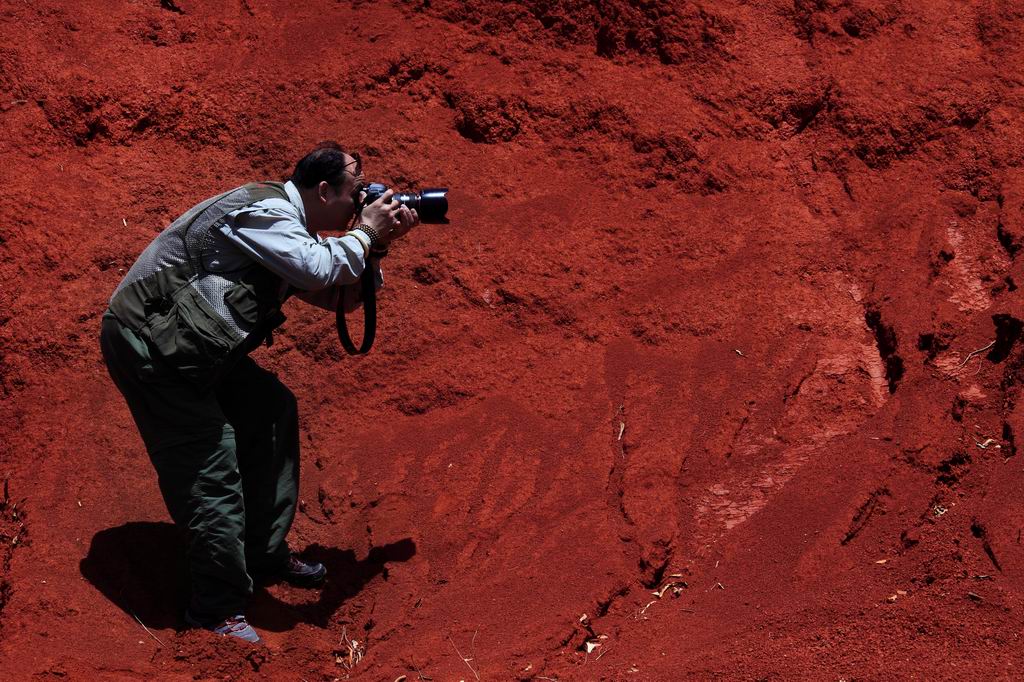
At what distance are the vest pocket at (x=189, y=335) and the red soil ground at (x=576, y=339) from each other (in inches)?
40.9

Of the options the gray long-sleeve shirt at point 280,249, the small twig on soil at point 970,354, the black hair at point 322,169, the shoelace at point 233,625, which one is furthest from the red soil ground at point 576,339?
the black hair at point 322,169

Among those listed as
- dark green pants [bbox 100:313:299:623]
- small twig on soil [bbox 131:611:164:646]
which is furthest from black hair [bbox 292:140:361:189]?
small twig on soil [bbox 131:611:164:646]

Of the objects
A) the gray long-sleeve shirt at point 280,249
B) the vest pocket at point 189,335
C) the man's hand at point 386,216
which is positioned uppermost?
the man's hand at point 386,216

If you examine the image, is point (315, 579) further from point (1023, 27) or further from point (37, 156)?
point (1023, 27)

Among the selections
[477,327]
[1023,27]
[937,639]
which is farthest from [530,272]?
[1023,27]

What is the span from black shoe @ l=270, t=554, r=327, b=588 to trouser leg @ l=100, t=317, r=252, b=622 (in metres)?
0.46

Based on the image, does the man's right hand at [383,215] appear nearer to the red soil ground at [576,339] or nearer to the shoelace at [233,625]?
the red soil ground at [576,339]

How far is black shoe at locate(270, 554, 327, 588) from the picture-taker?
4574 mm

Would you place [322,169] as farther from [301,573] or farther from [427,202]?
[301,573]

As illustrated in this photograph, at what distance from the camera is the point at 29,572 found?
4426 millimetres

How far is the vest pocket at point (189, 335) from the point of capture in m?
3.80

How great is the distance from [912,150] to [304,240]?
3.47 metres

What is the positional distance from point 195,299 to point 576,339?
2.10 meters

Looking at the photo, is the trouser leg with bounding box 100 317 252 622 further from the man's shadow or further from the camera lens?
the camera lens
